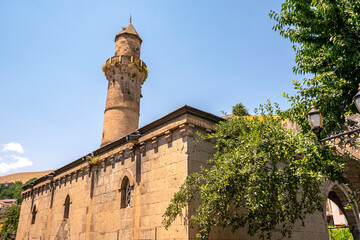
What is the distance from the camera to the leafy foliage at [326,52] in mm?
7168

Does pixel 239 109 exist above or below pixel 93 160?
above

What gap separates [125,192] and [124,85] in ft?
31.9

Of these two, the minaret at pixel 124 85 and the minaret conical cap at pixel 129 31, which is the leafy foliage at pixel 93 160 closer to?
the minaret at pixel 124 85

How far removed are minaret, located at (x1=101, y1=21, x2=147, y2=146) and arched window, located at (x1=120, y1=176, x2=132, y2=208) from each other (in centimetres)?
673

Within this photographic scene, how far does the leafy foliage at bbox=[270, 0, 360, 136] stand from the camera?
7168 mm

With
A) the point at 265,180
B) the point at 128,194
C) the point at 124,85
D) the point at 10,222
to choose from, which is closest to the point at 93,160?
the point at 128,194

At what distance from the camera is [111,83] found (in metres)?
19.8

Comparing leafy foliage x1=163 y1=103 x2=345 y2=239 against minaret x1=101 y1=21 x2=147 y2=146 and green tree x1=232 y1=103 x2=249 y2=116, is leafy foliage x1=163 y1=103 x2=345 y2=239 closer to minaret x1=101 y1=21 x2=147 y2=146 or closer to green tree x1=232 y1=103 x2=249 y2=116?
Answer: minaret x1=101 y1=21 x2=147 y2=146

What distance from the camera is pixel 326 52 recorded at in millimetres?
8172

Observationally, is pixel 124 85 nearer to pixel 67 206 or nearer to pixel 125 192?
pixel 67 206

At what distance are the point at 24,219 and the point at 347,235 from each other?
2471 cm

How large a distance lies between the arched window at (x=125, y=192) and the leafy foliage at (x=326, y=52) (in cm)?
670

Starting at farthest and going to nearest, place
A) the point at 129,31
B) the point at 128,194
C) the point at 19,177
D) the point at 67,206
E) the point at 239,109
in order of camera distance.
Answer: the point at 19,177 → the point at 239,109 → the point at 129,31 → the point at 67,206 → the point at 128,194

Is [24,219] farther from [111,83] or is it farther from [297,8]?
[297,8]
